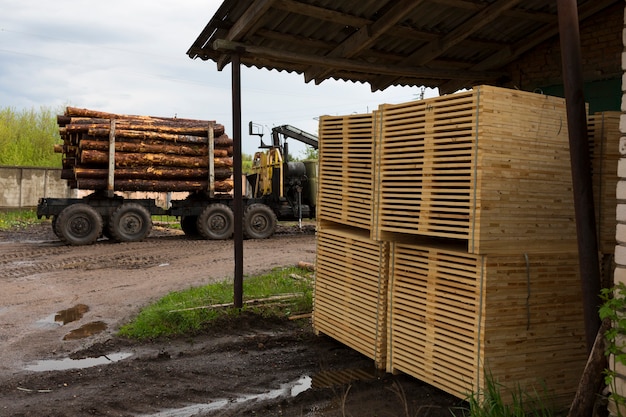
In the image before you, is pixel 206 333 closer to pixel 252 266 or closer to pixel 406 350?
pixel 406 350

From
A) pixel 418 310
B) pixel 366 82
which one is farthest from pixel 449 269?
pixel 366 82

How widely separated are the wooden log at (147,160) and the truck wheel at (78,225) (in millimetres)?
1396

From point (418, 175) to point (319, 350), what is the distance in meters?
2.53

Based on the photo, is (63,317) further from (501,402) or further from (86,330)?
(501,402)

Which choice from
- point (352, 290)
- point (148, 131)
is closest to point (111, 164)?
point (148, 131)

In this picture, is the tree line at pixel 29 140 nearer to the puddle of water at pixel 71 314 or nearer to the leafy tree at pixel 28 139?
the leafy tree at pixel 28 139

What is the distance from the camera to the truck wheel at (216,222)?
17.5 meters

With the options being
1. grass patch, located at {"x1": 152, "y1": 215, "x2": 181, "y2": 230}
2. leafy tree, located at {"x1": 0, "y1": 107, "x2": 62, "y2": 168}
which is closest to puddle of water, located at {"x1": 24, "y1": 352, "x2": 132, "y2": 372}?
grass patch, located at {"x1": 152, "y1": 215, "x2": 181, "y2": 230}

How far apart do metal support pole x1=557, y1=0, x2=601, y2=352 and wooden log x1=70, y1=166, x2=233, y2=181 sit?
14662 mm

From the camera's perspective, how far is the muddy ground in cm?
489

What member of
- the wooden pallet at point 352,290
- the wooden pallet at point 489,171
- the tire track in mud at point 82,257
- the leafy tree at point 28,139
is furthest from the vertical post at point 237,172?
the leafy tree at point 28,139

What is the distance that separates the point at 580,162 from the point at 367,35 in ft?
15.8

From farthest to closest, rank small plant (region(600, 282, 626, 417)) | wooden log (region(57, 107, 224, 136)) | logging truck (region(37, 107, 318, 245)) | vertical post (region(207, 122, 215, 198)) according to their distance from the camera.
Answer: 1. vertical post (region(207, 122, 215, 198))
2. wooden log (region(57, 107, 224, 136))
3. logging truck (region(37, 107, 318, 245))
4. small plant (region(600, 282, 626, 417))

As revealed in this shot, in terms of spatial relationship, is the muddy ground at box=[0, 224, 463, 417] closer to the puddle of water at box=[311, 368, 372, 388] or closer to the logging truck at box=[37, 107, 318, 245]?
the puddle of water at box=[311, 368, 372, 388]
